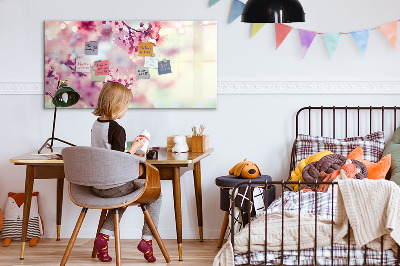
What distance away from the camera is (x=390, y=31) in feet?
14.1

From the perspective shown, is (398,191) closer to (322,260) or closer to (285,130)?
(322,260)

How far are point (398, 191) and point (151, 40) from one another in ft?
7.09

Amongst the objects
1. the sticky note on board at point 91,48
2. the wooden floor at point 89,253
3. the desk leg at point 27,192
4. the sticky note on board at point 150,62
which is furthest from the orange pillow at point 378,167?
the desk leg at point 27,192

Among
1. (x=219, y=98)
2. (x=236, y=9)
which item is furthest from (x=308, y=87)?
(x=236, y=9)

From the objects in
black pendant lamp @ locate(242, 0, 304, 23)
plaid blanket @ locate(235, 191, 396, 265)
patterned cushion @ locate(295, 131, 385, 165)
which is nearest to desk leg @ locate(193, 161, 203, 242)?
patterned cushion @ locate(295, 131, 385, 165)

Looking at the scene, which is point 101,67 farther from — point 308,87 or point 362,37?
point 362,37

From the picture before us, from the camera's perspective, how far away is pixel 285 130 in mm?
4406

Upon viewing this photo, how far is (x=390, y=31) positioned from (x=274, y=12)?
1543 mm

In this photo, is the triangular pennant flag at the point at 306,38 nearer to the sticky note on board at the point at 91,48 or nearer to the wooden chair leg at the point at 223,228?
the wooden chair leg at the point at 223,228

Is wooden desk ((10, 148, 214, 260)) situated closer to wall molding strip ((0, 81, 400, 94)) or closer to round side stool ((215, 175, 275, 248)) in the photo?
round side stool ((215, 175, 275, 248))

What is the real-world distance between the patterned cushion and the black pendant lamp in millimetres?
1298

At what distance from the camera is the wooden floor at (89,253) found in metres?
3.73

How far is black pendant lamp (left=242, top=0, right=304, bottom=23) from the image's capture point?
10.2 ft

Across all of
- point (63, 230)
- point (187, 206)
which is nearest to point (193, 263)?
point (187, 206)
